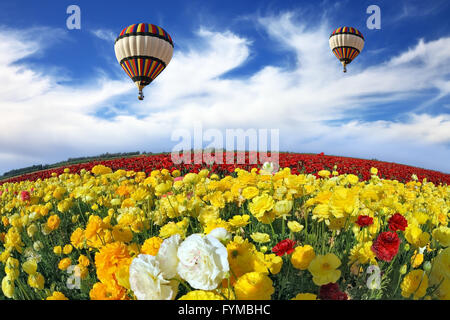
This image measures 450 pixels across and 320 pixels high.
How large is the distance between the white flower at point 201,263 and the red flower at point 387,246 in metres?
0.74

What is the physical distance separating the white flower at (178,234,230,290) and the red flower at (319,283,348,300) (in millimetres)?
535

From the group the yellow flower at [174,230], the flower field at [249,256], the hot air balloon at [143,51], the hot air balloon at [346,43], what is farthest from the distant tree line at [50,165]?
the yellow flower at [174,230]

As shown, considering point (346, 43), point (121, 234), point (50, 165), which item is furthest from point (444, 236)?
point (50, 165)

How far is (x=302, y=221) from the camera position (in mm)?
2318

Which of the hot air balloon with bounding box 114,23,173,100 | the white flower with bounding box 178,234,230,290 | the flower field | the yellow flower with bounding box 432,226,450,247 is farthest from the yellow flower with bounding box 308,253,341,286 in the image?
the hot air balloon with bounding box 114,23,173,100

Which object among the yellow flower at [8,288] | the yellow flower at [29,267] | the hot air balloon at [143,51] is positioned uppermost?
the hot air balloon at [143,51]

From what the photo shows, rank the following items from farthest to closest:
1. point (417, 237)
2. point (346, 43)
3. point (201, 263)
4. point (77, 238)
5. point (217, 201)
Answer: point (346, 43)
point (217, 201)
point (77, 238)
point (417, 237)
point (201, 263)

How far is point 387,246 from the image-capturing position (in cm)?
117

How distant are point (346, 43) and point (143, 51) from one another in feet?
42.1

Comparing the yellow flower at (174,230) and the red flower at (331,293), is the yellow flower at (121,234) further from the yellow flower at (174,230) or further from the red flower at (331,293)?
the red flower at (331,293)

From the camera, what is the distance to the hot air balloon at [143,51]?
1163cm

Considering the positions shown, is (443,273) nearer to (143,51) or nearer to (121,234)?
(121,234)
